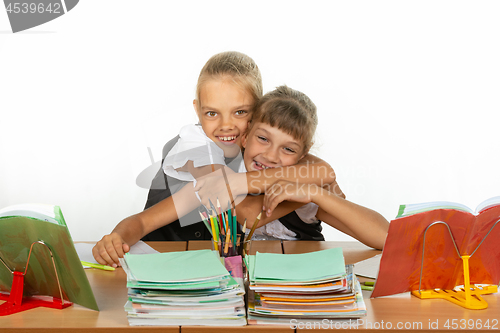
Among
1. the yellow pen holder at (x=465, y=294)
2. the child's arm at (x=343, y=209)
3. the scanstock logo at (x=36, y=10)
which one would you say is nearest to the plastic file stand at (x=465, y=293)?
the yellow pen holder at (x=465, y=294)

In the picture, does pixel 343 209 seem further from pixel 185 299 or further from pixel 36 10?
pixel 36 10

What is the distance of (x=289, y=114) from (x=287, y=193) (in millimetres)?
348

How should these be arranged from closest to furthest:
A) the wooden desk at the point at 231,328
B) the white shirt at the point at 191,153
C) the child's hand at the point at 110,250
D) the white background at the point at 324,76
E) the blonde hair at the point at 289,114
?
the wooden desk at the point at 231,328 < the child's hand at the point at 110,250 < the blonde hair at the point at 289,114 < the white shirt at the point at 191,153 < the white background at the point at 324,76

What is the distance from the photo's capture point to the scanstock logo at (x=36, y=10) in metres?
3.30

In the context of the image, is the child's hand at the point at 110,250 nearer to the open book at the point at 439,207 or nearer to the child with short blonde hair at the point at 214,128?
the child with short blonde hair at the point at 214,128

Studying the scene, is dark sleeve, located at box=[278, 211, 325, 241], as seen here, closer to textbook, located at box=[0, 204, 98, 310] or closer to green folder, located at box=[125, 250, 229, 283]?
green folder, located at box=[125, 250, 229, 283]

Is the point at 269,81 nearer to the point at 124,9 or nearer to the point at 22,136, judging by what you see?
the point at 124,9

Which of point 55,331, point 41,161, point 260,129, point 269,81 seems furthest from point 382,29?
point 55,331

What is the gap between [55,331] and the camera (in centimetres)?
90

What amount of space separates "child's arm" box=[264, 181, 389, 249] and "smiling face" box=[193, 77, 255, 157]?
0.46 metres

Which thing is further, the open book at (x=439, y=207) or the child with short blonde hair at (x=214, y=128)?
the child with short blonde hair at (x=214, y=128)

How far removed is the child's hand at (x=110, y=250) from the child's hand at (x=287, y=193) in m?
0.41

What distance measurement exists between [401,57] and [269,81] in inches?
35.4

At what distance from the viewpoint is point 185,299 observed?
0.92 metres
